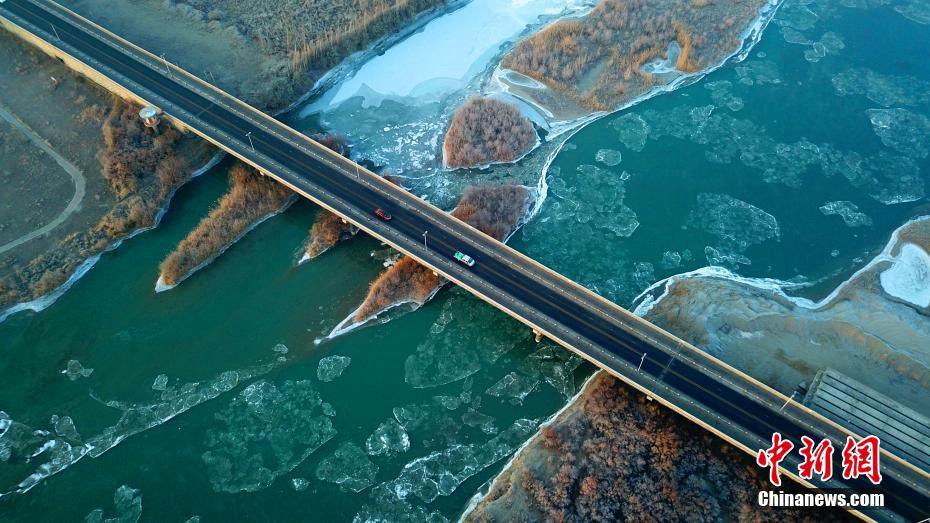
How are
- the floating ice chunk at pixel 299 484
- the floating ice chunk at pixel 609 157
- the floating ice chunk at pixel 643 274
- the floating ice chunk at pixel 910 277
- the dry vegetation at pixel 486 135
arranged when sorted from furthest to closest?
the floating ice chunk at pixel 609 157 < the dry vegetation at pixel 486 135 < the floating ice chunk at pixel 643 274 < the floating ice chunk at pixel 910 277 < the floating ice chunk at pixel 299 484

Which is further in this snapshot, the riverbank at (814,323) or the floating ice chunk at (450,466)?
the riverbank at (814,323)

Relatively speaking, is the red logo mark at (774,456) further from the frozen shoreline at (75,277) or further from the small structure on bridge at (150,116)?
the small structure on bridge at (150,116)

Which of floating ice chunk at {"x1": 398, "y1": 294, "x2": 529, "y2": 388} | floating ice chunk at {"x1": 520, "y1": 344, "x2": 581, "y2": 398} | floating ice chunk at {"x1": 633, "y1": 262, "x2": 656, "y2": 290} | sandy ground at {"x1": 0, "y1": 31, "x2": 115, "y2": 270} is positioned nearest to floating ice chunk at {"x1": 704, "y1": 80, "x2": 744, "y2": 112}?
floating ice chunk at {"x1": 633, "y1": 262, "x2": 656, "y2": 290}

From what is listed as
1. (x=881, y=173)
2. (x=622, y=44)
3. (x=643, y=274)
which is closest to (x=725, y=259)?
(x=643, y=274)

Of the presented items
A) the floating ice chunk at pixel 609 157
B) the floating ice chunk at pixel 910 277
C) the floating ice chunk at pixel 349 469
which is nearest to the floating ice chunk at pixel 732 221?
the floating ice chunk at pixel 609 157

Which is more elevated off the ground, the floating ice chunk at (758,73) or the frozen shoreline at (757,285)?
the floating ice chunk at (758,73)

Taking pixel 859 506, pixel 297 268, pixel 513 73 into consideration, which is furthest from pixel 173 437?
pixel 513 73

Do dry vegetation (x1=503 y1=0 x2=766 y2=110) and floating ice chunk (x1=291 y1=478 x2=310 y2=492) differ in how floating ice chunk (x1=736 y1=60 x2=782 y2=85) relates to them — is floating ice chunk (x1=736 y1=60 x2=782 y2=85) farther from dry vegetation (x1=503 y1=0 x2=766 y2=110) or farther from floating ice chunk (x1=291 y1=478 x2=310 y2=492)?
floating ice chunk (x1=291 y1=478 x2=310 y2=492)
